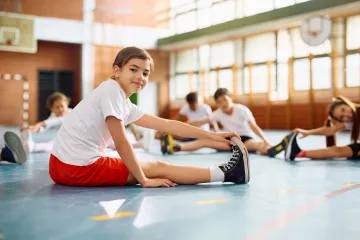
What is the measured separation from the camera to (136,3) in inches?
614

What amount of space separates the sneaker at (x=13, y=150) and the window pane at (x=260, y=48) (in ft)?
31.4

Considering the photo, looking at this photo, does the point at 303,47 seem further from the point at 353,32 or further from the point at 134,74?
the point at 134,74

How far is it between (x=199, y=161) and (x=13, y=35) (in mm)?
9335

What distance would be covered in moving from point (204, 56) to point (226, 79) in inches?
55.8

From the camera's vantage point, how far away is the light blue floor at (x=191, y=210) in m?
1.66

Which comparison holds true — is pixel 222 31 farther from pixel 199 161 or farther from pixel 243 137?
pixel 199 161

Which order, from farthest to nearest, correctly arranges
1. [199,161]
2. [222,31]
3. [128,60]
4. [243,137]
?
[222,31]
[243,137]
[199,161]
[128,60]

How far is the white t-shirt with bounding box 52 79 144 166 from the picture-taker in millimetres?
2533

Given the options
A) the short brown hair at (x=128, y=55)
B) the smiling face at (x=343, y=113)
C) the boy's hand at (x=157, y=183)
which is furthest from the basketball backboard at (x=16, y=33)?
the boy's hand at (x=157, y=183)

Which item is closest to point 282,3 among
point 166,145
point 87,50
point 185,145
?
point 87,50

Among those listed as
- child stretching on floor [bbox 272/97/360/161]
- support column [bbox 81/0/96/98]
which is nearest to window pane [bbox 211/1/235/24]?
support column [bbox 81/0/96/98]

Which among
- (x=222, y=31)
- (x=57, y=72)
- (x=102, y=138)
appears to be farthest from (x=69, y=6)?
(x=102, y=138)

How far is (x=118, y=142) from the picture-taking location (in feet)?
8.02

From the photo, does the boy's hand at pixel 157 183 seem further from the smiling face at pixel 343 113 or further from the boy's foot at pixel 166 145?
the boy's foot at pixel 166 145
